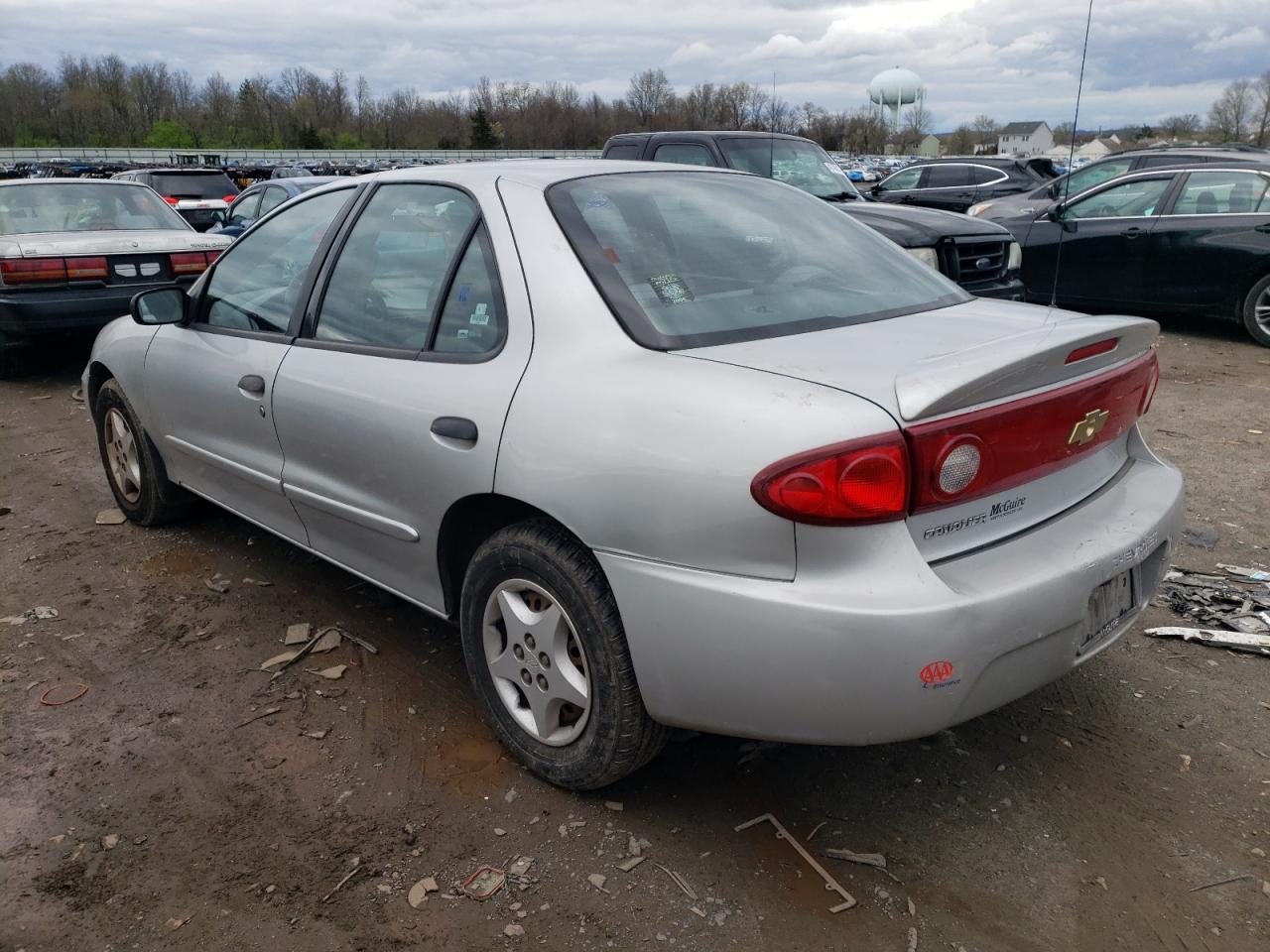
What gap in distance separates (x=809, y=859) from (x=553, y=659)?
84cm

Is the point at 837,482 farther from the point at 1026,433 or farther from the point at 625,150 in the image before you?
the point at 625,150

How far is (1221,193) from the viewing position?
9.38 meters

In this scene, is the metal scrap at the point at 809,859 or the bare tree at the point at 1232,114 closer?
the metal scrap at the point at 809,859

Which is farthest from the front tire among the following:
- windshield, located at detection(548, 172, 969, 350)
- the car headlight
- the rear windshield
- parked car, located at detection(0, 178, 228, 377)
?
the rear windshield

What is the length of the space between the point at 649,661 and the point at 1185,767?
5.56ft

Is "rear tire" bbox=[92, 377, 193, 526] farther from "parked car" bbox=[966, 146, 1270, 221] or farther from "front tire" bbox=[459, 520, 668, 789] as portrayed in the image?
"parked car" bbox=[966, 146, 1270, 221]

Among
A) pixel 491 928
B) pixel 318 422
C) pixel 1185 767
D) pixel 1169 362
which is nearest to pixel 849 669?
pixel 491 928

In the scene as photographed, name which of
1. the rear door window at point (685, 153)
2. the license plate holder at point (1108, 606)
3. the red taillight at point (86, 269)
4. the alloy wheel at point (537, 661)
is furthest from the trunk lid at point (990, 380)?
the red taillight at point (86, 269)

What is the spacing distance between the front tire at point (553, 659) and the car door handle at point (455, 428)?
0.93 ft

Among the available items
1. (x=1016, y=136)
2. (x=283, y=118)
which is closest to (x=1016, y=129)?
(x=1016, y=136)

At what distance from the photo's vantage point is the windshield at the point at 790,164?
887 centimetres

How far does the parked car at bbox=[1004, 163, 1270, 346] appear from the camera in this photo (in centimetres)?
912

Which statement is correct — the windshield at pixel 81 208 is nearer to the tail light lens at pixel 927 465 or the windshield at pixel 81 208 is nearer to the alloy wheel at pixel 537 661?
the alloy wheel at pixel 537 661

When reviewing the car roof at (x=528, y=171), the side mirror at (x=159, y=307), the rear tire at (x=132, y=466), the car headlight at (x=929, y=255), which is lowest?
the rear tire at (x=132, y=466)
